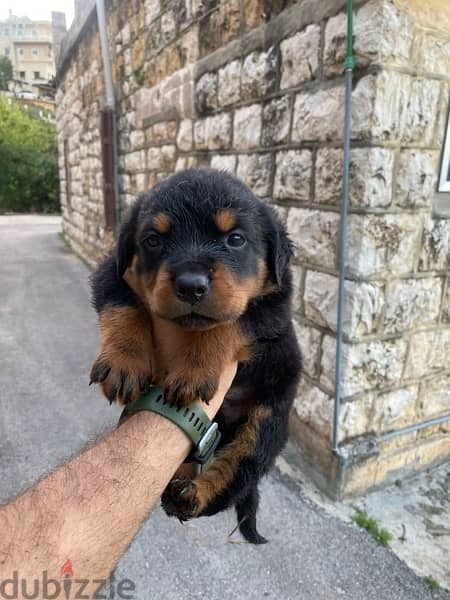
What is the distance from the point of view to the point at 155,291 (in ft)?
5.07

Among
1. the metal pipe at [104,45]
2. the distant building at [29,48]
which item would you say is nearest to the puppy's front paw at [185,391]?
the metal pipe at [104,45]

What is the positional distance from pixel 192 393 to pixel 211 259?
49cm

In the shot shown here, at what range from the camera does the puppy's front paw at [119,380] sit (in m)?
1.54

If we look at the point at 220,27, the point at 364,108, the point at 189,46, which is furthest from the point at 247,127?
the point at 189,46

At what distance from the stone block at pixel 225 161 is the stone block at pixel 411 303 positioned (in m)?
1.82

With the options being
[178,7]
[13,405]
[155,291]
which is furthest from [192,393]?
[178,7]

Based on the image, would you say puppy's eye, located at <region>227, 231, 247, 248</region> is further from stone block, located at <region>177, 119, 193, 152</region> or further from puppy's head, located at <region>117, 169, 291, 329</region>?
stone block, located at <region>177, 119, 193, 152</region>

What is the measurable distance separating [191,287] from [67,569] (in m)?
0.85

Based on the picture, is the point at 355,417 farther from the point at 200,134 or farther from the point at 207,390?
the point at 200,134

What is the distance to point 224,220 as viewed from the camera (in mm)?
1640

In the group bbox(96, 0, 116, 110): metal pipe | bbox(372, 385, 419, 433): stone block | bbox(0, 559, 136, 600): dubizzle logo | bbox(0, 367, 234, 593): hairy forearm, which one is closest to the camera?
bbox(0, 559, 136, 600): dubizzle logo

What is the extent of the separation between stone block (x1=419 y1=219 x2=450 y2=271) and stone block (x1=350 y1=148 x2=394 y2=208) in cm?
46

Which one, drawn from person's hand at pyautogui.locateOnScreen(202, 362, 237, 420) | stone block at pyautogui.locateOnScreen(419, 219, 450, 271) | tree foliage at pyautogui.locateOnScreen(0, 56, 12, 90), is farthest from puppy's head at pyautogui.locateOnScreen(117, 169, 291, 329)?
tree foliage at pyautogui.locateOnScreen(0, 56, 12, 90)

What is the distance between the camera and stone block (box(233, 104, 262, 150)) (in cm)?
363
